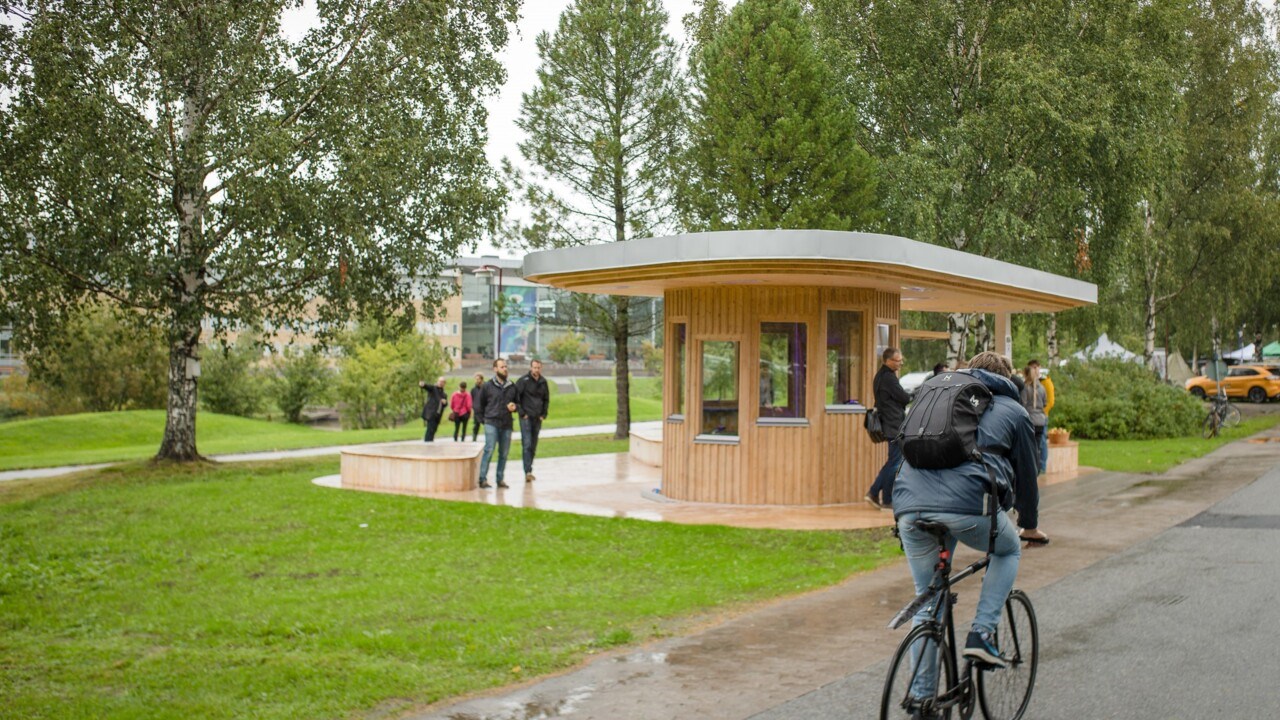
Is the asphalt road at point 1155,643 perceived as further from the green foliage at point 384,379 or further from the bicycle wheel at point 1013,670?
the green foliage at point 384,379

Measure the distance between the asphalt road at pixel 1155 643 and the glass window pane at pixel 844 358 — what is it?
14.4 feet

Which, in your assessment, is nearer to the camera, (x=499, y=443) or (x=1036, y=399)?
(x=1036, y=399)

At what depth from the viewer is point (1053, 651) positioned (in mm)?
6660

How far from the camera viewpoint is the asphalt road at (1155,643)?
5.59 m

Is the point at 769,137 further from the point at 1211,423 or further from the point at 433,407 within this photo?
the point at 1211,423

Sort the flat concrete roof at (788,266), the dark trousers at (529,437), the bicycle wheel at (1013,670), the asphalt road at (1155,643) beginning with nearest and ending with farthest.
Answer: the bicycle wheel at (1013,670) < the asphalt road at (1155,643) < the flat concrete roof at (788,266) < the dark trousers at (529,437)

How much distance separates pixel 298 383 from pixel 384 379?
16.3ft

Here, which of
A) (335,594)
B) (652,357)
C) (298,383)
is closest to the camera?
(335,594)

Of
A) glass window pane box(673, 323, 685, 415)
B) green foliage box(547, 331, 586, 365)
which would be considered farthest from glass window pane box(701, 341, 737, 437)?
green foliage box(547, 331, 586, 365)

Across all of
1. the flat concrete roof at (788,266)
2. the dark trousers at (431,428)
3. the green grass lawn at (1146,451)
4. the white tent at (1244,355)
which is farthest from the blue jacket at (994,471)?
the white tent at (1244,355)

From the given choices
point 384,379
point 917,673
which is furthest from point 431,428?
point 384,379

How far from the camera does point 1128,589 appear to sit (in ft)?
28.1

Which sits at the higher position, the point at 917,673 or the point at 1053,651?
the point at 917,673

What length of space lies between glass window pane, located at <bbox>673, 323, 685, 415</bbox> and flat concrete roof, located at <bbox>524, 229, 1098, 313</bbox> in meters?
0.64
